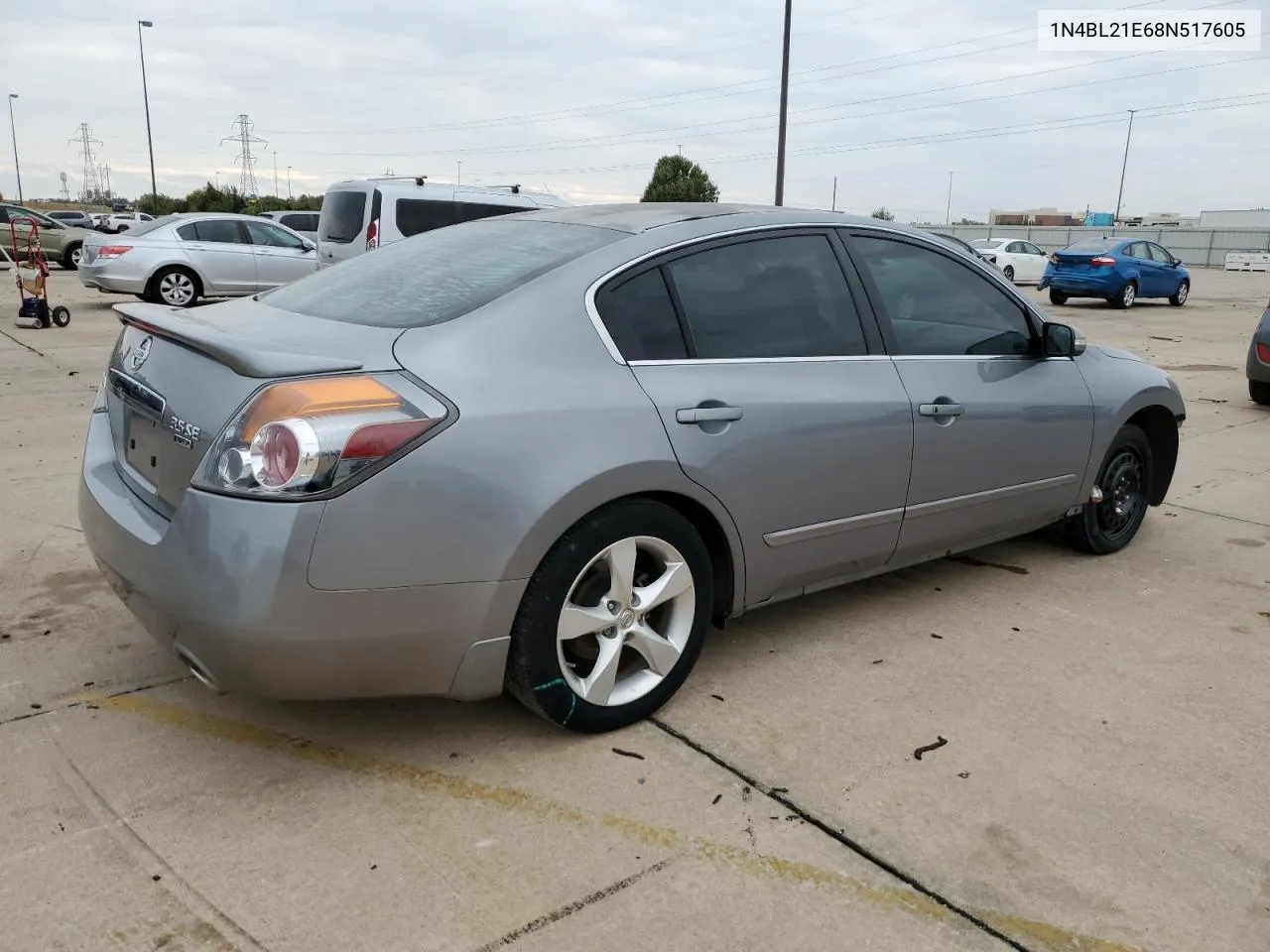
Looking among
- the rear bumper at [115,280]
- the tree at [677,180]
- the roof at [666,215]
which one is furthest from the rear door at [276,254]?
the tree at [677,180]

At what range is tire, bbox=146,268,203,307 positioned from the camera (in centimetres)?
1512

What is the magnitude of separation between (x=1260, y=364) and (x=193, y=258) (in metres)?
13.6

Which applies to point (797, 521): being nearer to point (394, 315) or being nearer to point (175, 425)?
point (394, 315)

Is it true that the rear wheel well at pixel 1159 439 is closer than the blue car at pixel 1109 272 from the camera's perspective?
Yes

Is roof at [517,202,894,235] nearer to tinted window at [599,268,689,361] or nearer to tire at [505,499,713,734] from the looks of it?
tinted window at [599,268,689,361]

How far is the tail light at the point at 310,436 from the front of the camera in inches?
95.3

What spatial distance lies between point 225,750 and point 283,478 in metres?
0.97

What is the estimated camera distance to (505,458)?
8.56 ft

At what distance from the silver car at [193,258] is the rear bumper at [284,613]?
13.1 meters

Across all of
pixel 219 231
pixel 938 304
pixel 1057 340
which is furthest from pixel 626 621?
pixel 219 231

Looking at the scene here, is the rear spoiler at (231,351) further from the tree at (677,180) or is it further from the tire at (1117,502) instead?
the tree at (677,180)

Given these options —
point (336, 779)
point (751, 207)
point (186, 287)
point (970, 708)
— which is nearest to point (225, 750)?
point (336, 779)

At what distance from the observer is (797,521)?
3.36 m

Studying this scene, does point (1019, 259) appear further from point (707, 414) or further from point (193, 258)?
point (707, 414)
